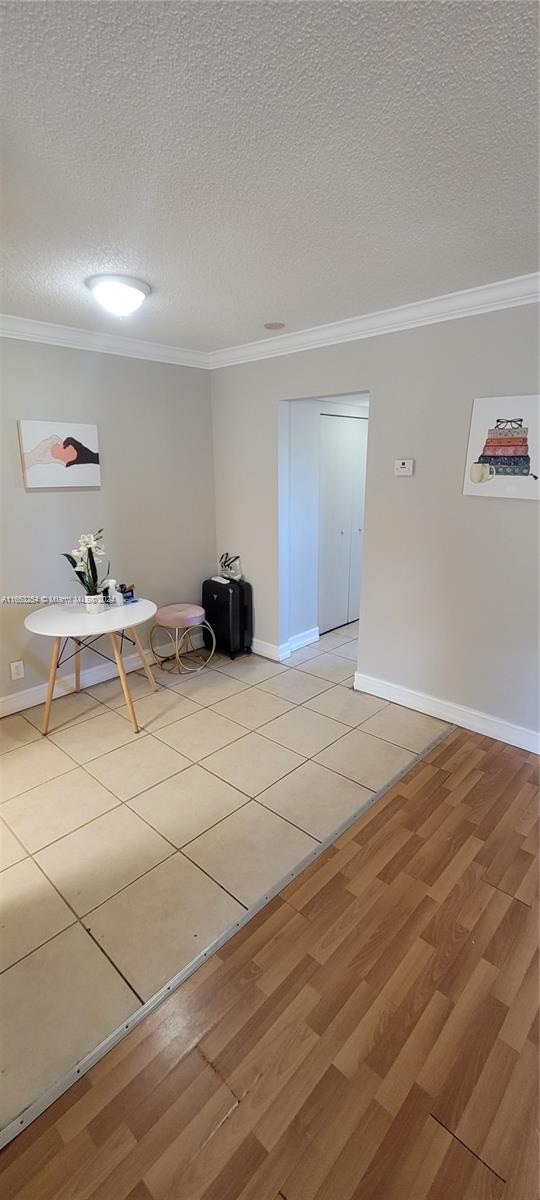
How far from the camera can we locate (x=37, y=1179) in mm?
1077

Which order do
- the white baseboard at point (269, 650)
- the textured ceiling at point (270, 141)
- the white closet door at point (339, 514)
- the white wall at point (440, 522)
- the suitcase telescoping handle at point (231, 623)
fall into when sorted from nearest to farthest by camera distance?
the textured ceiling at point (270, 141)
the white wall at point (440, 522)
the suitcase telescoping handle at point (231, 623)
the white baseboard at point (269, 650)
the white closet door at point (339, 514)

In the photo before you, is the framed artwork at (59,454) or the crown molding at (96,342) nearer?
the crown molding at (96,342)

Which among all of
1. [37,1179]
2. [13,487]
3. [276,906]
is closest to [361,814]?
[276,906]

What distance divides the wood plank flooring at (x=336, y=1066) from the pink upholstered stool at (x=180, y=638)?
2.10 m

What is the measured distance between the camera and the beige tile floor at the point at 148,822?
147 cm

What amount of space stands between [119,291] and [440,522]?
1981 mm

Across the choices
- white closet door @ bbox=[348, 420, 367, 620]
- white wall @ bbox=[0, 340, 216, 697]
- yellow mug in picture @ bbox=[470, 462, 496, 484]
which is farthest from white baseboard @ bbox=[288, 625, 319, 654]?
yellow mug in picture @ bbox=[470, 462, 496, 484]

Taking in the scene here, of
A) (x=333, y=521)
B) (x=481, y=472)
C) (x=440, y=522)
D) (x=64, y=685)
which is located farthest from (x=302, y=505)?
(x=64, y=685)

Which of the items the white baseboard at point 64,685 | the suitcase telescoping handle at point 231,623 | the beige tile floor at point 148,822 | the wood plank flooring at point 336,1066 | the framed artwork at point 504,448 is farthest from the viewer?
the suitcase telescoping handle at point 231,623

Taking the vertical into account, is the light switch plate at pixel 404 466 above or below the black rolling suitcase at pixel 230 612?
above

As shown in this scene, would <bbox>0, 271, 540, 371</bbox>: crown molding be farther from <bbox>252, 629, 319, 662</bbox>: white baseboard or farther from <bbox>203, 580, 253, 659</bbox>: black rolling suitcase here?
<bbox>252, 629, 319, 662</bbox>: white baseboard

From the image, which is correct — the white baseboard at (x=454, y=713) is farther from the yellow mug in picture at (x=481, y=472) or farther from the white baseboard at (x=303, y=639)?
the yellow mug in picture at (x=481, y=472)

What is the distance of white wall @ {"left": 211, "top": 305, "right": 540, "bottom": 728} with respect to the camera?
2412 mm

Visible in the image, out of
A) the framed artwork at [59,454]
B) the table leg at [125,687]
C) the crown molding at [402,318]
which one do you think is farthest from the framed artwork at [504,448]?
the framed artwork at [59,454]
